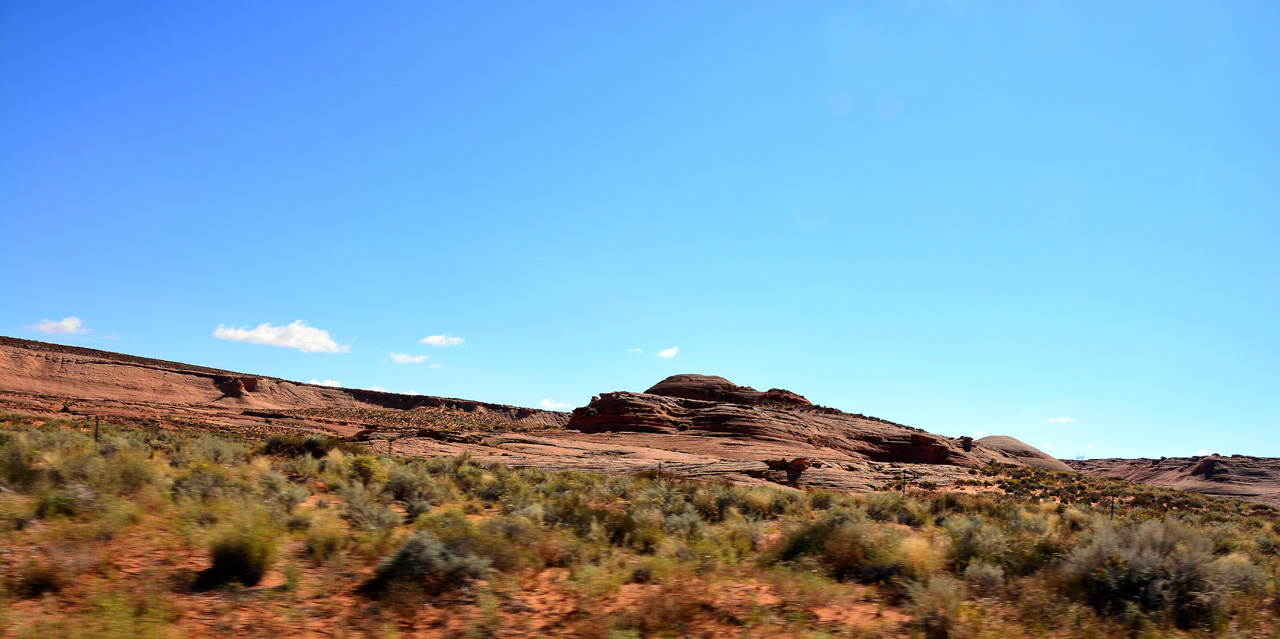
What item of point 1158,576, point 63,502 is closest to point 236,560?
point 63,502

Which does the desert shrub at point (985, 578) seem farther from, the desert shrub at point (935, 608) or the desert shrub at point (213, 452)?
the desert shrub at point (213, 452)

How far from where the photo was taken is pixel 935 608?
6.44 metres

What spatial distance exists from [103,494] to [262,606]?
4.34 meters

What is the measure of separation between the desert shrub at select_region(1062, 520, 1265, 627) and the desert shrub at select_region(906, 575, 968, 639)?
5.95ft

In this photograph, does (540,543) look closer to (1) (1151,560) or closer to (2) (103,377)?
(1) (1151,560)

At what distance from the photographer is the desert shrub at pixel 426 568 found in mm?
Answer: 6633

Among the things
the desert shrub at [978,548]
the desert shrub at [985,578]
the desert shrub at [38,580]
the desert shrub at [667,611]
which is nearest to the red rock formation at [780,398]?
the desert shrub at [978,548]

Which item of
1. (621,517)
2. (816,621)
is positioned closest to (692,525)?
(621,517)

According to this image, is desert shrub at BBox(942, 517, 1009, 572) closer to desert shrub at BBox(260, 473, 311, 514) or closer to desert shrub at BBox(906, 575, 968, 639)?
desert shrub at BBox(906, 575, 968, 639)

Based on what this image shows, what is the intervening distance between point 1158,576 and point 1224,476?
8483 centimetres

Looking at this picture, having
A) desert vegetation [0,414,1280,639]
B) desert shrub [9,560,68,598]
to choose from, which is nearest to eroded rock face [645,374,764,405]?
desert vegetation [0,414,1280,639]

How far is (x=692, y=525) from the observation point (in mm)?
10875

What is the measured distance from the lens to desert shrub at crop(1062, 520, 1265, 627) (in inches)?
269

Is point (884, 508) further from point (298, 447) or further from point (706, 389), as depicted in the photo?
point (706, 389)
